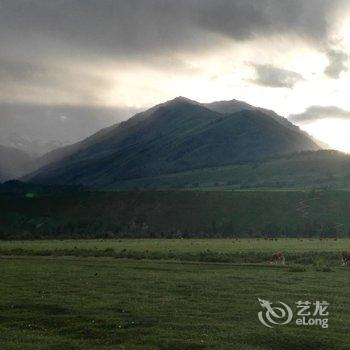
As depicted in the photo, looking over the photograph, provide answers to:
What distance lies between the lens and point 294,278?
4581 centimetres

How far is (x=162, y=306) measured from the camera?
32500mm

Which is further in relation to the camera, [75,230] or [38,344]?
[75,230]

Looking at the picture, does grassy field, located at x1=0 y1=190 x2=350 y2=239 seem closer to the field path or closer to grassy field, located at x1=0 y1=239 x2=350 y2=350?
the field path

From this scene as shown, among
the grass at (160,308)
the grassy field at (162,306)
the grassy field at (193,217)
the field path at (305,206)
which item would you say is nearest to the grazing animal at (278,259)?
the grassy field at (162,306)

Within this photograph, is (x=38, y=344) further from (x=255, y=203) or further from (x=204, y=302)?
(x=255, y=203)

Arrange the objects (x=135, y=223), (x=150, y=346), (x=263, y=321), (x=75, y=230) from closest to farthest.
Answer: (x=150, y=346) < (x=263, y=321) < (x=75, y=230) < (x=135, y=223)

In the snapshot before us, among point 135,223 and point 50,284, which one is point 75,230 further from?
point 50,284

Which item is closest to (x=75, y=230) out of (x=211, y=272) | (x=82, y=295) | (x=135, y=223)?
(x=135, y=223)

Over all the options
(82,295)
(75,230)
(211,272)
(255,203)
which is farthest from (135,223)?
(82,295)

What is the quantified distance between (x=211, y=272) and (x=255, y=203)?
128 m

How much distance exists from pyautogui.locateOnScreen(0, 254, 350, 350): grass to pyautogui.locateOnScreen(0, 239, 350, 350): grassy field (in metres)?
0.05

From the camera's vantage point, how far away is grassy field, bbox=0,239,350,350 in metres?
24.7

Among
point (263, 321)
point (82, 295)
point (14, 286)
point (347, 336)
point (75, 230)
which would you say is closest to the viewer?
point (347, 336)

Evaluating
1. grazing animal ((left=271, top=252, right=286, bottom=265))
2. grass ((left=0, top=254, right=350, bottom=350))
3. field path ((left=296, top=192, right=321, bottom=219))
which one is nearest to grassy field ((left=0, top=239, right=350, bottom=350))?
grass ((left=0, top=254, right=350, bottom=350))
